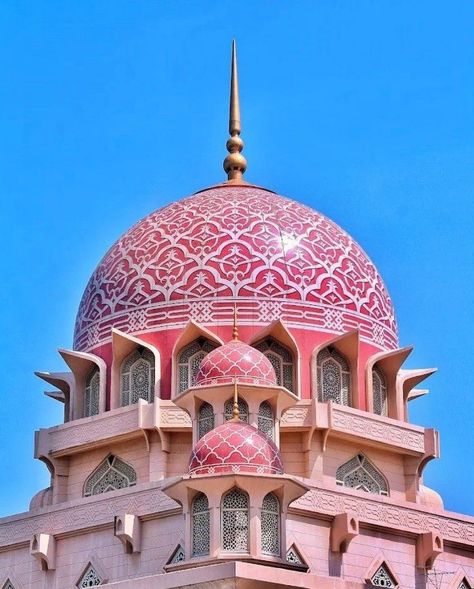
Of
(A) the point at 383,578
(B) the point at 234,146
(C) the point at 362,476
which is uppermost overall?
(B) the point at 234,146

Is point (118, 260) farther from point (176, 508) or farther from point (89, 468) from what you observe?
point (176, 508)

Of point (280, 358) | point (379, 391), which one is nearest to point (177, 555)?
point (280, 358)

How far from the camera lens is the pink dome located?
19.6 metres

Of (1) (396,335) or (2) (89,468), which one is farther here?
(1) (396,335)

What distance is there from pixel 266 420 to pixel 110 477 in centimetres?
374

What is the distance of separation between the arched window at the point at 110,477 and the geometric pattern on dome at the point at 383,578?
411 cm

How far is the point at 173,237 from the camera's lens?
26.0 m

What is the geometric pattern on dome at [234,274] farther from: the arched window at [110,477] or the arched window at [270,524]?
the arched window at [270,524]

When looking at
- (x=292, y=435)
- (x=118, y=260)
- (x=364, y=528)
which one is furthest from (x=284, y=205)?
(x=364, y=528)

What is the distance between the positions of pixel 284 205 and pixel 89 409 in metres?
4.93

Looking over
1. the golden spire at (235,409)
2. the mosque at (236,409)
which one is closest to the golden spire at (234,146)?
the mosque at (236,409)

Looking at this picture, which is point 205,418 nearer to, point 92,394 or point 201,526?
point 201,526

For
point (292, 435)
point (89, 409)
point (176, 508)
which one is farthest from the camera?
point (89, 409)

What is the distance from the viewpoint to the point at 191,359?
24.6 meters
